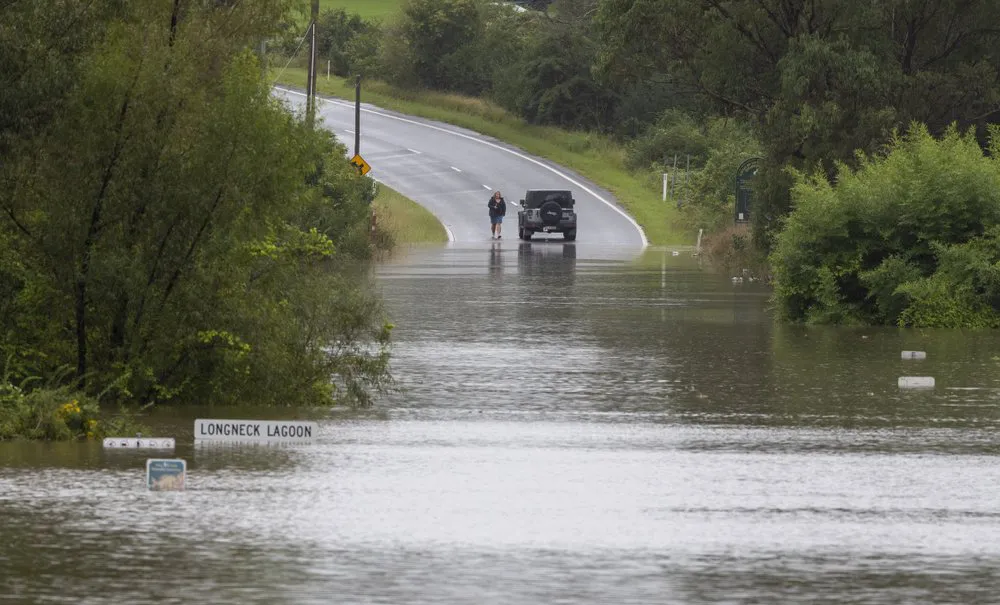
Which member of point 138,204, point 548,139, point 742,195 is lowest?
point 138,204

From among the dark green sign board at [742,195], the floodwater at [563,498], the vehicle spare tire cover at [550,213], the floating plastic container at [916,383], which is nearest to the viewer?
the floodwater at [563,498]

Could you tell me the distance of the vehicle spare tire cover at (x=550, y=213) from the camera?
59344mm

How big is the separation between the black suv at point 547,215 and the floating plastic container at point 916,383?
→ 139ft

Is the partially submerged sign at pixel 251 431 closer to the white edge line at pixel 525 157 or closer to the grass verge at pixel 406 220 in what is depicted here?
the grass verge at pixel 406 220

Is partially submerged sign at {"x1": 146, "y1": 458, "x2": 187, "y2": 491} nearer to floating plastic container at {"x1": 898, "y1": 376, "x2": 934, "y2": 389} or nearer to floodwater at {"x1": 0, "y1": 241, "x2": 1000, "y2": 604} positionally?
floodwater at {"x1": 0, "y1": 241, "x2": 1000, "y2": 604}

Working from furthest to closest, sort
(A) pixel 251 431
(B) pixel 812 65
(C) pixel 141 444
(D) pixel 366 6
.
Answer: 1. (D) pixel 366 6
2. (B) pixel 812 65
3. (A) pixel 251 431
4. (C) pixel 141 444

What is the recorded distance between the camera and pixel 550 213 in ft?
195

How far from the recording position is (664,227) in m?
64.8

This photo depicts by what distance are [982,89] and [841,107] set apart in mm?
4008

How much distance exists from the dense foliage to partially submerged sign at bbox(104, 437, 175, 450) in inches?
65.3

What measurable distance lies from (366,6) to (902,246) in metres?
110

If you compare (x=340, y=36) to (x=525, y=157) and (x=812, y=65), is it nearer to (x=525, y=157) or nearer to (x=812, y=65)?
(x=525, y=157)

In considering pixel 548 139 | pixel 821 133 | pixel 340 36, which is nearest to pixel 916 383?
pixel 821 133

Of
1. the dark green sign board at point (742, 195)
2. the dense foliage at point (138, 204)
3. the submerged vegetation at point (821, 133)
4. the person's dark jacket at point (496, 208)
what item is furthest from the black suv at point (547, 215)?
the dense foliage at point (138, 204)
